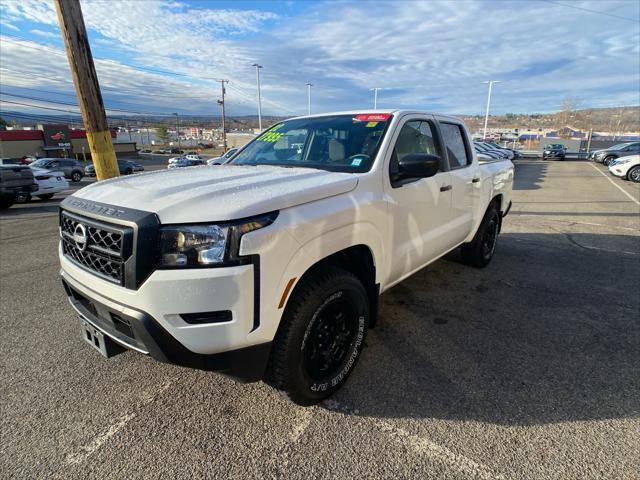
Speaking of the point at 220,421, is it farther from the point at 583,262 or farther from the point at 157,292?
the point at 583,262

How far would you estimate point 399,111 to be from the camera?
3174 mm

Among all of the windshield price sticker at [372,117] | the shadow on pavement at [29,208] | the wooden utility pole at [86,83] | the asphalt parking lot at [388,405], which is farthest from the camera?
the shadow on pavement at [29,208]

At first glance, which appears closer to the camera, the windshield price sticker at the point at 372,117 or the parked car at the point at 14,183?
the windshield price sticker at the point at 372,117

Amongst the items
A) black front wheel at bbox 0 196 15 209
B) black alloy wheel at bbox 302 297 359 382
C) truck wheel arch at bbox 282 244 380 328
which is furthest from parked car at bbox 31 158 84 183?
black alloy wheel at bbox 302 297 359 382

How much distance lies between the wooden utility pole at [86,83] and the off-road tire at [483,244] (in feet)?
19.2

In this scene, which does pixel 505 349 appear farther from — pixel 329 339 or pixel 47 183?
pixel 47 183

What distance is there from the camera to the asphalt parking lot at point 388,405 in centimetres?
201

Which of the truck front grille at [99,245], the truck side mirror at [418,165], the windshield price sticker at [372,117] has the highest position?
the windshield price sticker at [372,117]

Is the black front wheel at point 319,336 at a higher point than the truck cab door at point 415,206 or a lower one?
lower

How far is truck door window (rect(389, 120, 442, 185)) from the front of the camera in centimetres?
288

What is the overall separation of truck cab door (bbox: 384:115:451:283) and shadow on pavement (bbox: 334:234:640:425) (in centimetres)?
64

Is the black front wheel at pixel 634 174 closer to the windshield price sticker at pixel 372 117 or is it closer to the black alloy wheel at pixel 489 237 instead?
the black alloy wheel at pixel 489 237

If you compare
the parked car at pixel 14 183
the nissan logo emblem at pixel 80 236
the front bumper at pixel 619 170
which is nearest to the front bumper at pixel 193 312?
the nissan logo emblem at pixel 80 236

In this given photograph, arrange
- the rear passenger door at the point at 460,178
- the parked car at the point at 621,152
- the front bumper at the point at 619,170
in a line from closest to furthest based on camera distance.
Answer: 1. the rear passenger door at the point at 460,178
2. the front bumper at the point at 619,170
3. the parked car at the point at 621,152
